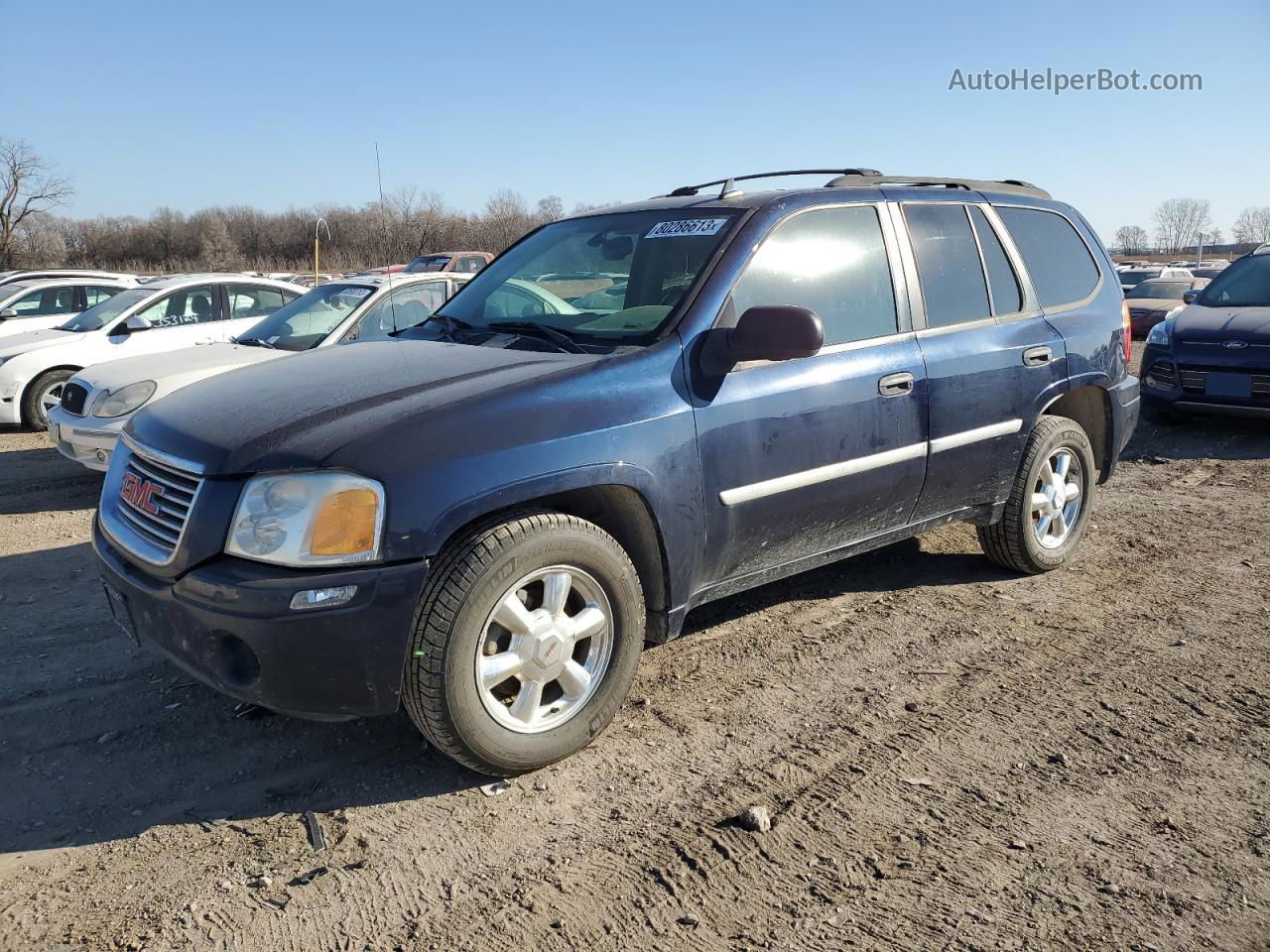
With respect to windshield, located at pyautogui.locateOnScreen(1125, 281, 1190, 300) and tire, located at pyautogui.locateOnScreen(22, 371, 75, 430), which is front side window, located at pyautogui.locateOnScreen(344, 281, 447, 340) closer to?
tire, located at pyautogui.locateOnScreen(22, 371, 75, 430)

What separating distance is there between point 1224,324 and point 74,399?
946 centimetres

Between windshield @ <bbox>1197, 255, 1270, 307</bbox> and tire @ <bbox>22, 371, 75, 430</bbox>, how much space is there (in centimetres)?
1157

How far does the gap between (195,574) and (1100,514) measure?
17.9ft

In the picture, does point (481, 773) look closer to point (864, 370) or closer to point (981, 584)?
point (864, 370)

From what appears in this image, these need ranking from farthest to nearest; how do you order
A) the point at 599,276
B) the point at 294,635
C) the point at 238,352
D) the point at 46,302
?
the point at 46,302, the point at 238,352, the point at 599,276, the point at 294,635

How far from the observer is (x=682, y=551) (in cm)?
335

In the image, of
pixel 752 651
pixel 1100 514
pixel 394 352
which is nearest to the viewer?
pixel 394 352

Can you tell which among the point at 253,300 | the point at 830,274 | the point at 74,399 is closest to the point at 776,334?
the point at 830,274

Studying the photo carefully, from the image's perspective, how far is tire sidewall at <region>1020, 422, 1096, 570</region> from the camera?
4.73 meters

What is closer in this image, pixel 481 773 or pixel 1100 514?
pixel 481 773

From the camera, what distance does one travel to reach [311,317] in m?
7.98

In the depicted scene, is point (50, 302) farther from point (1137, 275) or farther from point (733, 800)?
point (1137, 275)

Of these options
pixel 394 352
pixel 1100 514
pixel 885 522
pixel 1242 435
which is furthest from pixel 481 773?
pixel 1242 435

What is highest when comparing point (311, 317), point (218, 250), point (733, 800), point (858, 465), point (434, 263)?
point (218, 250)
